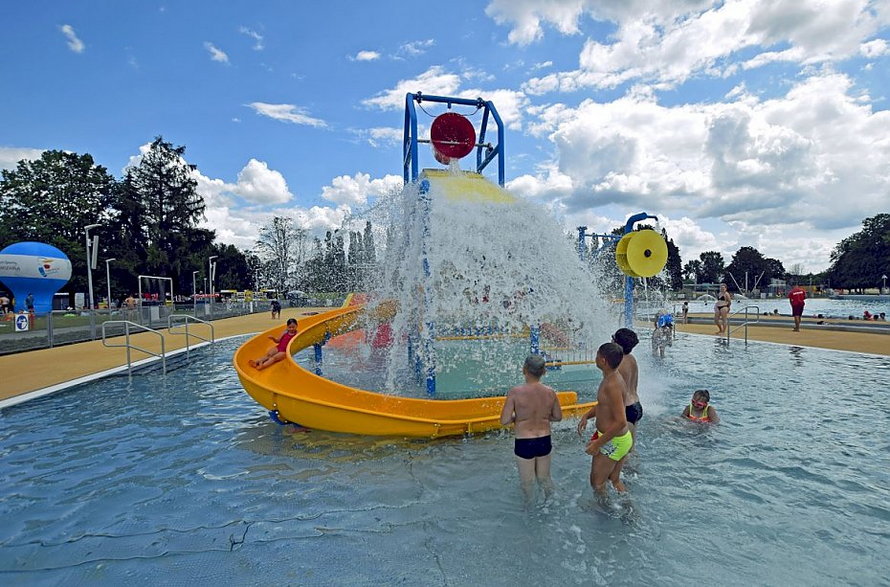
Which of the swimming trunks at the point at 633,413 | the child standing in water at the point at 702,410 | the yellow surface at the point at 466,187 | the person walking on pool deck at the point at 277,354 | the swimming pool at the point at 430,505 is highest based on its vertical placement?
the yellow surface at the point at 466,187

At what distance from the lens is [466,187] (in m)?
7.95

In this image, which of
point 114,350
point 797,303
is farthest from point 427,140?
point 797,303

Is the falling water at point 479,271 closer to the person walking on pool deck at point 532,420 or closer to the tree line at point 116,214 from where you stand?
the person walking on pool deck at point 532,420

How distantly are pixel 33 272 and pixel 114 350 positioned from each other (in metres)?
23.8

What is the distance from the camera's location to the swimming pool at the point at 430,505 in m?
3.40

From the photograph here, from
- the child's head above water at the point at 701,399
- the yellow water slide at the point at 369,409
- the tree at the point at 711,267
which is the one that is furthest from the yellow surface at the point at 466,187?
the tree at the point at 711,267

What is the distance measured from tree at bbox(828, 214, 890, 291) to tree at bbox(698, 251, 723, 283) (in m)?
23.9

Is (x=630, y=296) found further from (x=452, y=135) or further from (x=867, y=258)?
Result: (x=867, y=258)

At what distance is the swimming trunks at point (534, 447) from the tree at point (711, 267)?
386ft

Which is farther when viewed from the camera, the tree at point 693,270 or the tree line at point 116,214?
the tree at point 693,270

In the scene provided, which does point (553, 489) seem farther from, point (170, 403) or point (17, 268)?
point (17, 268)

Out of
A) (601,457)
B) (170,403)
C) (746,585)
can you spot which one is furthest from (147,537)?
(170,403)

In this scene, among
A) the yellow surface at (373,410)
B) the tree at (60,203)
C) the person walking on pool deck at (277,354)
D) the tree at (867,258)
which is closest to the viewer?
the yellow surface at (373,410)

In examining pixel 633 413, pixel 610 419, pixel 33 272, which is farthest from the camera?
pixel 33 272
